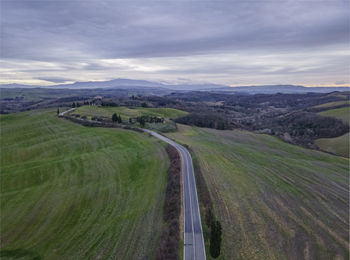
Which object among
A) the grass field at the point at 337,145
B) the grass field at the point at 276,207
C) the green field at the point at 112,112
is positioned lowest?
the grass field at the point at 337,145

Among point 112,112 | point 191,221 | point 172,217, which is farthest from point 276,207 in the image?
point 112,112

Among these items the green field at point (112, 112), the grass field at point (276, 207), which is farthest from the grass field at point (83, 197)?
the green field at point (112, 112)

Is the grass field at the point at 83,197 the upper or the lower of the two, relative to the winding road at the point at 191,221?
lower

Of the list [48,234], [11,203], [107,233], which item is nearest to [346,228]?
[107,233]

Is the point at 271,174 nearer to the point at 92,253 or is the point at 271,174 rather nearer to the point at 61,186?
the point at 92,253

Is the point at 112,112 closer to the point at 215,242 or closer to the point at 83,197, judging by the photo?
the point at 83,197

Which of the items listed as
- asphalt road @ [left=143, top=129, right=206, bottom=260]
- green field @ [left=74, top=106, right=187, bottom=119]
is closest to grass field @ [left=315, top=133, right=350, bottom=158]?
asphalt road @ [left=143, top=129, right=206, bottom=260]

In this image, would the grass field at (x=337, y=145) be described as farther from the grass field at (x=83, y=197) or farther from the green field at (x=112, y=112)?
the green field at (x=112, y=112)
